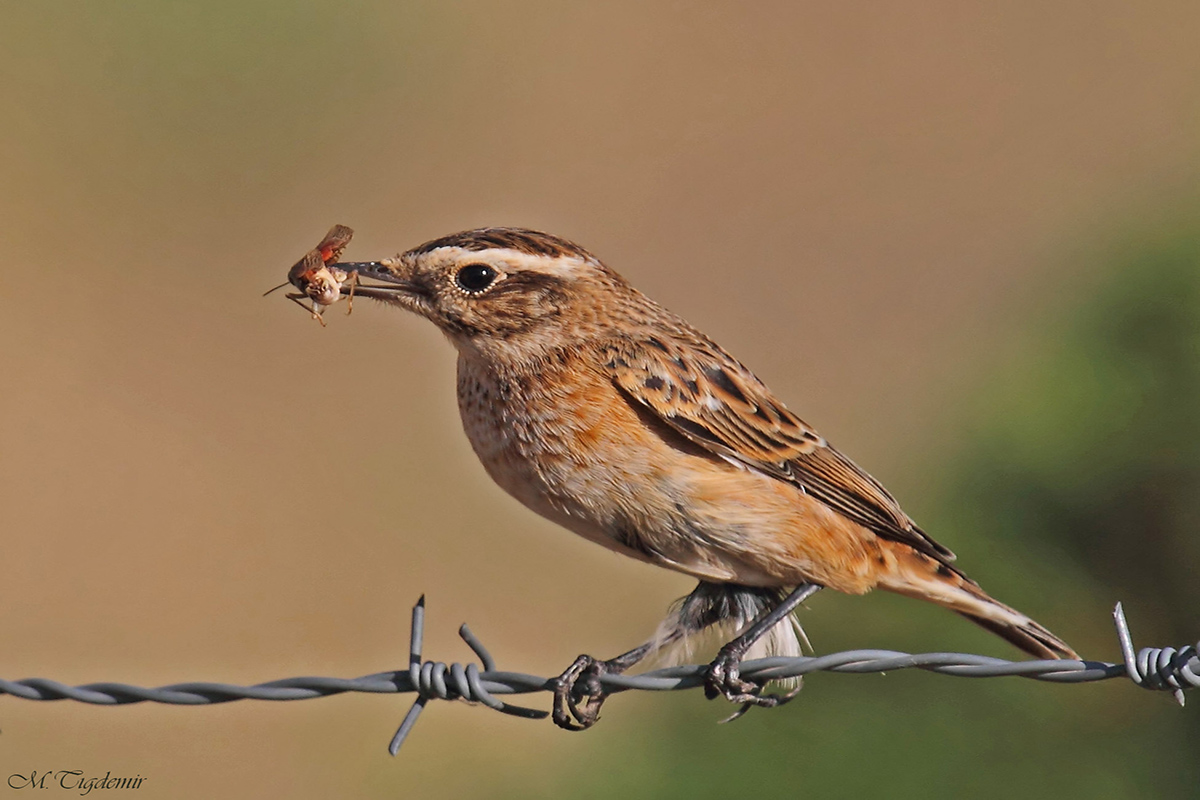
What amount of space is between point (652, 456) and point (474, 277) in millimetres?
1059

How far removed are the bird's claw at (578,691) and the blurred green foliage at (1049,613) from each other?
2.74 meters

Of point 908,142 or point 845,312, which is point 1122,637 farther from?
point 908,142

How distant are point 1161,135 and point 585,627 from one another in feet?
41.9

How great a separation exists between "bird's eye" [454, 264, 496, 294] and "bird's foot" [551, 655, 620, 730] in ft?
4.98

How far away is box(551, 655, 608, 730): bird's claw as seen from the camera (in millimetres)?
5207

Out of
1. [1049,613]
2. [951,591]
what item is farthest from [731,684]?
[1049,613]

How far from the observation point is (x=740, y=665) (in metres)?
4.70

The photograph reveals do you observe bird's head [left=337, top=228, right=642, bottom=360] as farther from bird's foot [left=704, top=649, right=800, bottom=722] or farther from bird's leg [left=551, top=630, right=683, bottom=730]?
bird's foot [left=704, top=649, right=800, bottom=722]

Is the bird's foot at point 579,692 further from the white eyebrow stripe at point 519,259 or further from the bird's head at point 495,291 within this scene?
the white eyebrow stripe at point 519,259

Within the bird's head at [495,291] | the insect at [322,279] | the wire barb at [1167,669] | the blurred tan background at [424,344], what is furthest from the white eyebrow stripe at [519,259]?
the blurred tan background at [424,344]

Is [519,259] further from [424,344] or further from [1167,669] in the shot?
[424,344]

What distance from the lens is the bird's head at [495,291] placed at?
18.7 feet

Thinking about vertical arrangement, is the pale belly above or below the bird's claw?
above

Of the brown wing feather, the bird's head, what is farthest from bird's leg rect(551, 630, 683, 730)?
the bird's head
